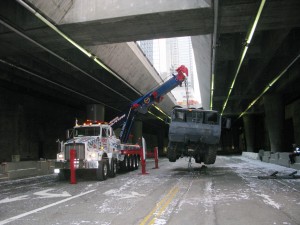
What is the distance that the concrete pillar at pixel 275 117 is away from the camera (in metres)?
36.8

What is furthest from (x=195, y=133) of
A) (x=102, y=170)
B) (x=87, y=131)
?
(x=102, y=170)

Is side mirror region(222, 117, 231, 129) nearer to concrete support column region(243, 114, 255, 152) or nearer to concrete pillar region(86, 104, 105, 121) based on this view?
concrete pillar region(86, 104, 105, 121)

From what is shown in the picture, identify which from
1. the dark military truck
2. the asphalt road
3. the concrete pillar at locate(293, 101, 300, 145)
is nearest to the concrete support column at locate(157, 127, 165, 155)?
the concrete pillar at locate(293, 101, 300, 145)

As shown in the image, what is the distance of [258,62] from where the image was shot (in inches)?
964

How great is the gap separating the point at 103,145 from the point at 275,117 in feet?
83.0

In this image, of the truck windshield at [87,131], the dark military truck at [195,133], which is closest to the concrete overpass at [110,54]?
the dark military truck at [195,133]

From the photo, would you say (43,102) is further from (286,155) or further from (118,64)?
(286,155)

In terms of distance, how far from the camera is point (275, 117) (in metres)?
37.4

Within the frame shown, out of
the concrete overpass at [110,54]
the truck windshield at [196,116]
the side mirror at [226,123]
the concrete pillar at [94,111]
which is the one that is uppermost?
the concrete overpass at [110,54]

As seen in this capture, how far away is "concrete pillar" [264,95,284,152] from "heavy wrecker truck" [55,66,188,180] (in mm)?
17068

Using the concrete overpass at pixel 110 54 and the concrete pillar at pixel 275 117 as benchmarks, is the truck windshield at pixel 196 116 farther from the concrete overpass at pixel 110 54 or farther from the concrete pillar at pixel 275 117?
the concrete pillar at pixel 275 117

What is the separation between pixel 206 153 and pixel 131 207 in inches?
496

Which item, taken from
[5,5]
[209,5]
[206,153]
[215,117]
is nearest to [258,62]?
[215,117]

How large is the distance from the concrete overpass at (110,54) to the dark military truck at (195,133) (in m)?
3.53
